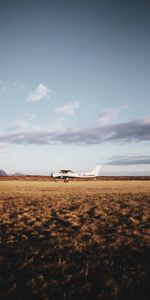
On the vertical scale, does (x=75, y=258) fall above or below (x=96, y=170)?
below

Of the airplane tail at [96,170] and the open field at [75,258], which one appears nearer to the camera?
the open field at [75,258]

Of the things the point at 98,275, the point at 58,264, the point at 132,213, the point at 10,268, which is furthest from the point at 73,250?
the point at 132,213

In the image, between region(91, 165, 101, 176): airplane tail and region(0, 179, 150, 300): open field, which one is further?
region(91, 165, 101, 176): airplane tail

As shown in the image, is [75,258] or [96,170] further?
[96,170]

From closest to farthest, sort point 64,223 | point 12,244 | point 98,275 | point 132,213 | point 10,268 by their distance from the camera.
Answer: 1. point 98,275
2. point 10,268
3. point 12,244
4. point 64,223
5. point 132,213

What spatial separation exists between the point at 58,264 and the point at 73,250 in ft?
3.26

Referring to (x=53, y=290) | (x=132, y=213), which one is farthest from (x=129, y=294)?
(x=132, y=213)

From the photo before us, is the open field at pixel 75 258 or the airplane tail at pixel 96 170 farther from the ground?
the airplane tail at pixel 96 170

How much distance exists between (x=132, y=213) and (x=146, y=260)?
5803mm

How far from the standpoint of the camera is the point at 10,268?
4992mm

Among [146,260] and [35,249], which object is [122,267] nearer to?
[146,260]

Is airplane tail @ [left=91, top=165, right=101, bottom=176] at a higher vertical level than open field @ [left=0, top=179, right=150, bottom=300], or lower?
higher

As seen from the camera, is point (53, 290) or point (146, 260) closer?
point (53, 290)

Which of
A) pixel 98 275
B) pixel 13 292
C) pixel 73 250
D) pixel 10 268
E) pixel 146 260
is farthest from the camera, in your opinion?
pixel 73 250
